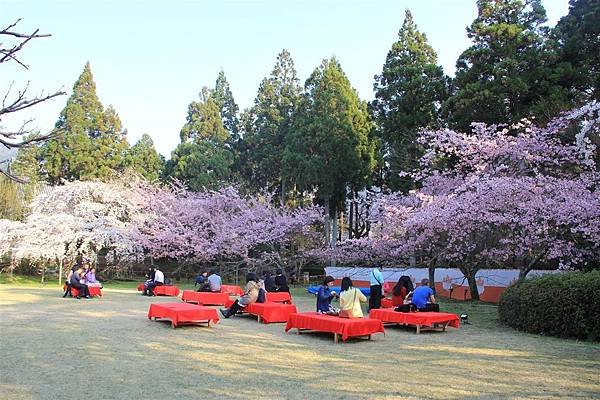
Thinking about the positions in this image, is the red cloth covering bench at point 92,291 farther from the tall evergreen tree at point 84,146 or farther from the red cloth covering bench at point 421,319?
the tall evergreen tree at point 84,146

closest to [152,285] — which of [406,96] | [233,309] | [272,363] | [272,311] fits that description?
[233,309]

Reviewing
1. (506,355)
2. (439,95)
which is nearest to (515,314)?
(506,355)

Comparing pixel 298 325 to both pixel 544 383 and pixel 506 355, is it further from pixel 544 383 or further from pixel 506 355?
pixel 544 383

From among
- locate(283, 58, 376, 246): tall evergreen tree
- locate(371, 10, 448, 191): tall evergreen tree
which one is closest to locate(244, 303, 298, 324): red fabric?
locate(371, 10, 448, 191): tall evergreen tree

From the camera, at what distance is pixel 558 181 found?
14734mm

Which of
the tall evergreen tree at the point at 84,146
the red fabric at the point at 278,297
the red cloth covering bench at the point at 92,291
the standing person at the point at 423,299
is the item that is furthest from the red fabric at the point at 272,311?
the tall evergreen tree at the point at 84,146

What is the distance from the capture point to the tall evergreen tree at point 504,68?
2022cm

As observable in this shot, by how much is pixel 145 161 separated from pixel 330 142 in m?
16.0

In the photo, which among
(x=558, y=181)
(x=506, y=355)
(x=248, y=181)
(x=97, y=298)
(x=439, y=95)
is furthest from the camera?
(x=248, y=181)

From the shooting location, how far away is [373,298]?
13.8 m

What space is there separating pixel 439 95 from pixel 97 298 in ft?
55.8

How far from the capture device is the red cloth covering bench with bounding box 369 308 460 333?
10898mm

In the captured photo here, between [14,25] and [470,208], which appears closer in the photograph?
[14,25]

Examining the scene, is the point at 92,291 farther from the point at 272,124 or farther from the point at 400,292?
the point at 272,124
